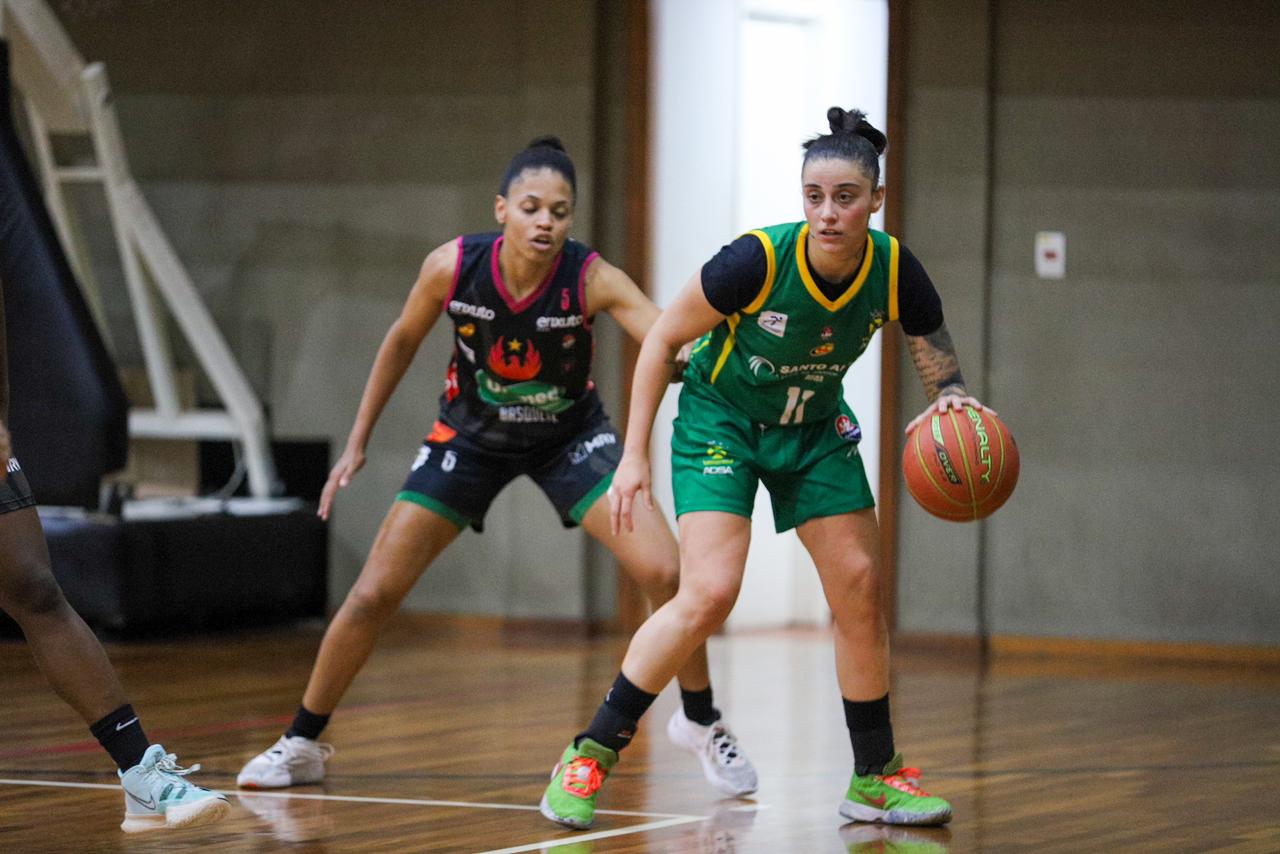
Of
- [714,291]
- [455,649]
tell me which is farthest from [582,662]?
[714,291]

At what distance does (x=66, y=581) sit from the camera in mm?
7355

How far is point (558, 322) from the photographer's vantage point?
176 inches

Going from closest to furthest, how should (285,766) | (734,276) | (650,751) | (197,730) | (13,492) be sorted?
(13,492), (734,276), (285,766), (650,751), (197,730)

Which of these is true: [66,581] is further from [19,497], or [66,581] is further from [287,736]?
[19,497]

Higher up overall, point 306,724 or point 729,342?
point 729,342

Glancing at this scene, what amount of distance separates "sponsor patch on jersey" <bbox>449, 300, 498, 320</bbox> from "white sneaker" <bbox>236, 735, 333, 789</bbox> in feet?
3.58

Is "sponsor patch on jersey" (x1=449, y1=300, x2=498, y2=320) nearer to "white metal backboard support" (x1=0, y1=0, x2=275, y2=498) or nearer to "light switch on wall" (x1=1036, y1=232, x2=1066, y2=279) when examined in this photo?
"white metal backboard support" (x1=0, y1=0, x2=275, y2=498)

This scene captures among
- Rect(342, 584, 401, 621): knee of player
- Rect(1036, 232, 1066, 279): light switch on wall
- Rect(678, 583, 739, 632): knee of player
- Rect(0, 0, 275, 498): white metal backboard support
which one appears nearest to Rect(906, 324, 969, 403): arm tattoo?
Rect(678, 583, 739, 632): knee of player

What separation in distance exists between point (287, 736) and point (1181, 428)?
454cm

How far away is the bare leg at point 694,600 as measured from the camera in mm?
3920

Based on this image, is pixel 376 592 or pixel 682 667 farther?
pixel 376 592

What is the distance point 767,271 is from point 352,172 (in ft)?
16.3

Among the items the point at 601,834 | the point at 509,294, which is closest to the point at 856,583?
the point at 601,834

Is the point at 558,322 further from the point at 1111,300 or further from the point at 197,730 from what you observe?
the point at 1111,300
